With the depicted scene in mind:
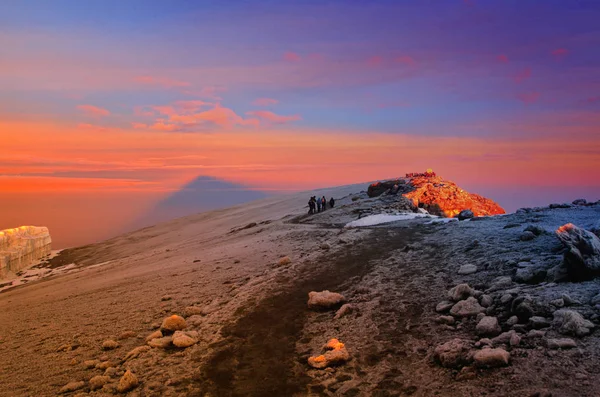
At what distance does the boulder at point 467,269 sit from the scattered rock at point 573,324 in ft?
12.4

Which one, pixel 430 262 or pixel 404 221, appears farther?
pixel 404 221

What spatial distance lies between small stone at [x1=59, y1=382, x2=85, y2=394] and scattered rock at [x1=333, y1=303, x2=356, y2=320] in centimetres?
500

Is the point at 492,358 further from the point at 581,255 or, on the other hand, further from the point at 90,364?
the point at 90,364

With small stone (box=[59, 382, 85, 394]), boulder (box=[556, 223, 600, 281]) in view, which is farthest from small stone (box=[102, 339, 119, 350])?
boulder (box=[556, 223, 600, 281])

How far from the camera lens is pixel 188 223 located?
1975 inches

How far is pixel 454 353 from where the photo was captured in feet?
19.5

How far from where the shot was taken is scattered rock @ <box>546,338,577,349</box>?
5.49 metres

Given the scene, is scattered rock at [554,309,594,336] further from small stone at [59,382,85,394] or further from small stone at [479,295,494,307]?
small stone at [59,382,85,394]

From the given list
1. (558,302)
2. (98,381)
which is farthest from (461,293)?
(98,381)

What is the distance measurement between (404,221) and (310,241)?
240 inches

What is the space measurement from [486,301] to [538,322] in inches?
53.2

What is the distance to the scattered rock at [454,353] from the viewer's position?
581 centimetres

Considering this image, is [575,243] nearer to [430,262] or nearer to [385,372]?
[430,262]

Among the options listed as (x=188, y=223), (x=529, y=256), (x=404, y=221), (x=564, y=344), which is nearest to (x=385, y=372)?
(x=564, y=344)
